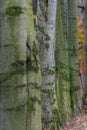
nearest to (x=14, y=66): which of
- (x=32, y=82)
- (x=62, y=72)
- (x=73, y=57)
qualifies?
(x=32, y=82)

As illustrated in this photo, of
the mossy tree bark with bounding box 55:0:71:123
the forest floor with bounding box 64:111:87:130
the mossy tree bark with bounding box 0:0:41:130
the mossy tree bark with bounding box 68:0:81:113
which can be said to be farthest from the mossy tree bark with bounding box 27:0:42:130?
the mossy tree bark with bounding box 68:0:81:113

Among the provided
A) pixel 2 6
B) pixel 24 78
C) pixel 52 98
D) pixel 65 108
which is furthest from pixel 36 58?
pixel 65 108

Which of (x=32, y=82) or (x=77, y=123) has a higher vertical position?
(x=32, y=82)

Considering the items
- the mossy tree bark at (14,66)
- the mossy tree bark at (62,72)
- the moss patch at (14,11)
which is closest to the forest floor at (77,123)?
the mossy tree bark at (62,72)

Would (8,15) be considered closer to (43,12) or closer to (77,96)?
(43,12)

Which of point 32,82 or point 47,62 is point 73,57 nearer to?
point 47,62

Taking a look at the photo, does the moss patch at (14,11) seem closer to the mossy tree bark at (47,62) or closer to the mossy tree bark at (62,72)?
the mossy tree bark at (47,62)

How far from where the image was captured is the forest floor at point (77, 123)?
32.5 feet

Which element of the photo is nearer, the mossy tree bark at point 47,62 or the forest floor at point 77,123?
the mossy tree bark at point 47,62

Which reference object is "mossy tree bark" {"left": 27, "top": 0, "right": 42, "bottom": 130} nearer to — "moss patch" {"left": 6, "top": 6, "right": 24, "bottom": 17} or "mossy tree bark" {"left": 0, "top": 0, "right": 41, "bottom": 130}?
"mossy tree bark" {"left": 0, "top": 0, "right": 41, "bottom": 130}

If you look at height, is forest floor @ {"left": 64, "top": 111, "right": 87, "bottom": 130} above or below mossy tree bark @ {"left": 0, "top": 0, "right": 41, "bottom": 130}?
below

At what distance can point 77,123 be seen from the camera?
34.6 ft

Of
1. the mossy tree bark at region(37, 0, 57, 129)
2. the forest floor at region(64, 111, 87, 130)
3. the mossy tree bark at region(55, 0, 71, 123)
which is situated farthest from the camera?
the mossy tree bark at region(55, 0, 71, 123)

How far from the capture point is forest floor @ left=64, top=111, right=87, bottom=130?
9.91 m
